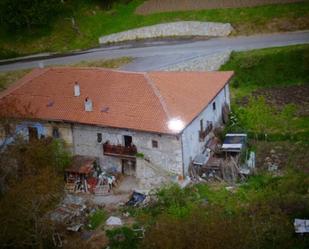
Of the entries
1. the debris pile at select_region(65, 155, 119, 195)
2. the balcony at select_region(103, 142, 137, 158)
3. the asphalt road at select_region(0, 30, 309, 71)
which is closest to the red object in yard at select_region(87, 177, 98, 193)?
the debris pile at select_region(65, 155, 119, 195)

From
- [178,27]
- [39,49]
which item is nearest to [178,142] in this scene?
[178,27]

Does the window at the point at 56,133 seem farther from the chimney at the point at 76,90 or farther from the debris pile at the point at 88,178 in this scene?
the chimney at the point at 76,90

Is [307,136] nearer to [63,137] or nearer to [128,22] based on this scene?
[63,137]

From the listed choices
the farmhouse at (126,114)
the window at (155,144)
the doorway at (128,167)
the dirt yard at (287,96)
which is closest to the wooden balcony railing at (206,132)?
the farmhouse at (126,114)

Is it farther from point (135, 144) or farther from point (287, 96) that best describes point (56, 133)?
point (287, 96)

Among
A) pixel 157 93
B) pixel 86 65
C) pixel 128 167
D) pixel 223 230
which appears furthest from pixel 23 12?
pixel 223 230

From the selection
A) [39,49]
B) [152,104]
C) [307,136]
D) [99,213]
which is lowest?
[99,213]
